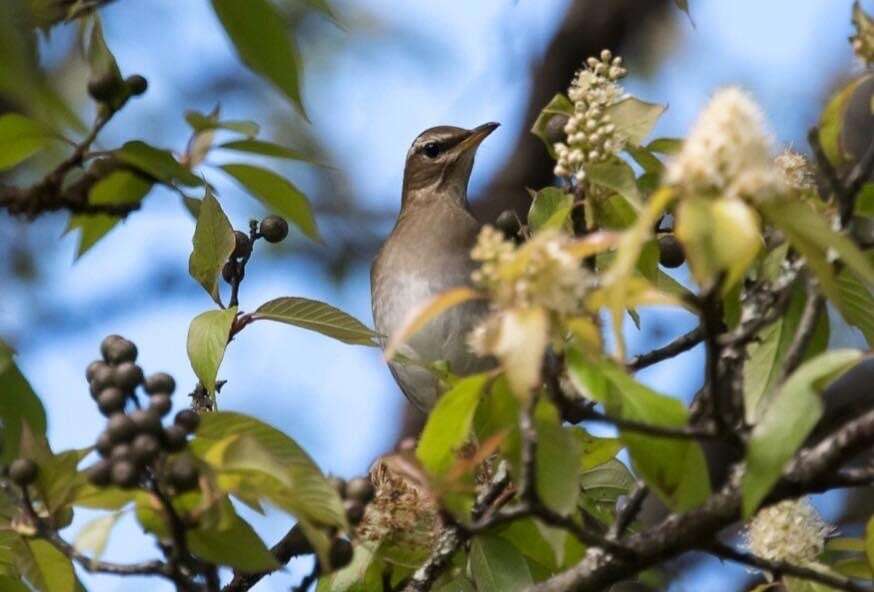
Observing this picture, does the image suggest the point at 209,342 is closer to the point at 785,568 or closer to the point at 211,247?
→ the point at 211,247

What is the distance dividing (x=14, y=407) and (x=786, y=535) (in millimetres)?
1574

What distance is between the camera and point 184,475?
101 inches

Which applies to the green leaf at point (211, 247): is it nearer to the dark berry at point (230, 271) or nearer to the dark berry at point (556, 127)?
the dark berry at point (230, 271)

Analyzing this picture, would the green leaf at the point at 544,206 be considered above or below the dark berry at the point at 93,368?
above

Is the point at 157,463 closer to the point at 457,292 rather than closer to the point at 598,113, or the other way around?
the point at 457,292

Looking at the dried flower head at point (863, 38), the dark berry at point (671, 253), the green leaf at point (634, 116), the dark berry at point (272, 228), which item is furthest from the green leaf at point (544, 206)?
the dried flower head at point (863, 38)

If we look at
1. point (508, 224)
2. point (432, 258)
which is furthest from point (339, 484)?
point (432, 258)

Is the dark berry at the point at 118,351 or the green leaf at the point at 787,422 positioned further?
the dark berry at the point at 118,351

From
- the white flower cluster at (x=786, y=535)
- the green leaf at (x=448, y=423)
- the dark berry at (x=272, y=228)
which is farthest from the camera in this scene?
the dark berry at (x=272, y=228)

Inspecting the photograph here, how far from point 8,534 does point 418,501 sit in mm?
957

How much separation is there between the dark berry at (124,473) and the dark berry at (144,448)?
15mm

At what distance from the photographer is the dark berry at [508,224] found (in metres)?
4.06

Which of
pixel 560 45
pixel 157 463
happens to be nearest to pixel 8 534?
pixel 157 463

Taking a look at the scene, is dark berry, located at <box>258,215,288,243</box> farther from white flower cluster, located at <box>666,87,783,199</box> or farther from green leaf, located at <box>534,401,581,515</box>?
white flower cluster, located at <box>666,87,783,199</box>
